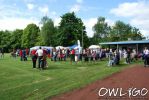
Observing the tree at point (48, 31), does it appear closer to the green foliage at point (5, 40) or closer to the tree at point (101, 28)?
the tree at point (101, 28)

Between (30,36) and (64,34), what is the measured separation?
4322 cm

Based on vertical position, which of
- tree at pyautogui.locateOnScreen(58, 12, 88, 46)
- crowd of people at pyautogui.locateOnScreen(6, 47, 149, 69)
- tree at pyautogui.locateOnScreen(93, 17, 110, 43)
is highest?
tree at pyautogui.locateOnScreen(93, 17, 110, 43)

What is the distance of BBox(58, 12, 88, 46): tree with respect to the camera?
3344 inches

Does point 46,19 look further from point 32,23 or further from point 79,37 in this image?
point 79,37

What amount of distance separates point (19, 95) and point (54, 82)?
10.4 ft

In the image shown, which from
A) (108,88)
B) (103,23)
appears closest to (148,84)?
(108,88)

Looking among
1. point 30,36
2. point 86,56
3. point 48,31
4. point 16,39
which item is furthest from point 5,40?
point 86,56

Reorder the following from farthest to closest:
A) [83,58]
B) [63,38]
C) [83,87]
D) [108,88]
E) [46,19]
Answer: [46,19] < [63,38] < [83,58] < [83,87] < [108,88]

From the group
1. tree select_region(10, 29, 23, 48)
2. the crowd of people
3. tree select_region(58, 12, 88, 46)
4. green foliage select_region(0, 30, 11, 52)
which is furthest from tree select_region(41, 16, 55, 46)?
the crowd of people

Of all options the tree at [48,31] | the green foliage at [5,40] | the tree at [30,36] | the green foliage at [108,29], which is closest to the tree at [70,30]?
the tree at [48,31]

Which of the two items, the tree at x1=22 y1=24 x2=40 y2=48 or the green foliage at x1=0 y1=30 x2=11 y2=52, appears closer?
the tree at x1=22 y1=24 x2=40 y2=48

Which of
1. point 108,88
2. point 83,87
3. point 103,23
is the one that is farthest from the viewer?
point 103,23

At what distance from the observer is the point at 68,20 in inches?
3494

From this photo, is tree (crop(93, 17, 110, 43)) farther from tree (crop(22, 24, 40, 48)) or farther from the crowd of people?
the crowd of people
